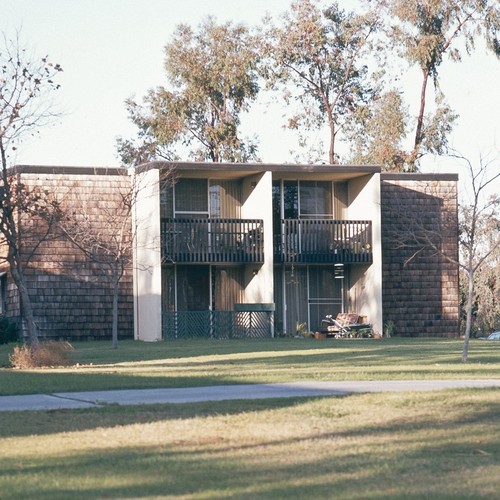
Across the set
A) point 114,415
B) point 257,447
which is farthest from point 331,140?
point 257,447

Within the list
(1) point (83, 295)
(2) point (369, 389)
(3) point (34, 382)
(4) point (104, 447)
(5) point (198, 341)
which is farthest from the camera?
(1) point (83, 295)

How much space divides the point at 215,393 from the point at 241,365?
6.32m

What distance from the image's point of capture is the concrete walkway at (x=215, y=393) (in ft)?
46.6

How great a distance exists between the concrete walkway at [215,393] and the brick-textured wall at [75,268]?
19841mm

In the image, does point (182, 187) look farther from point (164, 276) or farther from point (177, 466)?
point (177, 466)

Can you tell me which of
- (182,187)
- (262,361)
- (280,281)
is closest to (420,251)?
(280,281)

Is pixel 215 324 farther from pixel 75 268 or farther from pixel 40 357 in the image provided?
pixel 40 357

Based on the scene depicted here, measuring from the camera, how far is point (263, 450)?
10109mm

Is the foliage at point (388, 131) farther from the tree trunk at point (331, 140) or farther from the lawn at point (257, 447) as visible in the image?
the lawn at point (257, 447)

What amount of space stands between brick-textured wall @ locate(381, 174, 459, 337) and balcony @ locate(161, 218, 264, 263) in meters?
5.02

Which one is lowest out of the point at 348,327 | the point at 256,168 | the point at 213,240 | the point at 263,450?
the point at 263,450

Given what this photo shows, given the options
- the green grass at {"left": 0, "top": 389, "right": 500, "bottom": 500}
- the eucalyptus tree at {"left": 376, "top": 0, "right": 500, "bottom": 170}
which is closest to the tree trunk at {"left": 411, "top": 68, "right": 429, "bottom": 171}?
the eucalyptus tree at {"left": 376, "top": 0, "right": 500, "bottom": 170}

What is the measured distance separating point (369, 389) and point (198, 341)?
718 inches

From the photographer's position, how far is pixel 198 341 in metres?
33.4
